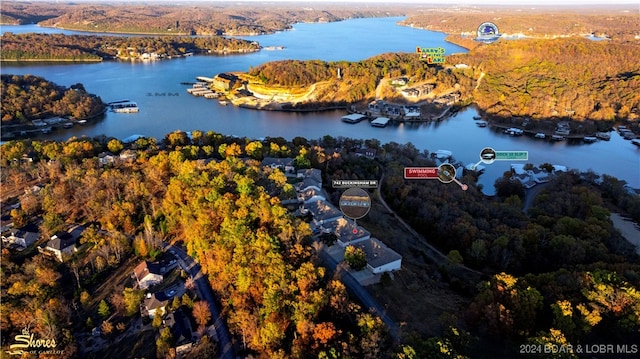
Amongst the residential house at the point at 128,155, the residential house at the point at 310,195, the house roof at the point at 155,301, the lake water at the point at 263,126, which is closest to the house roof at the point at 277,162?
the residential house at the point at 310,195

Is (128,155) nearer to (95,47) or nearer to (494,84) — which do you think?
(494,84)

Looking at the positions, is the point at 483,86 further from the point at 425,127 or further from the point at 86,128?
the point at 86,128

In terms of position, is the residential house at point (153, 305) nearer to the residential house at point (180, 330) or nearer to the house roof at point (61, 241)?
the residential house at point (180, 330)

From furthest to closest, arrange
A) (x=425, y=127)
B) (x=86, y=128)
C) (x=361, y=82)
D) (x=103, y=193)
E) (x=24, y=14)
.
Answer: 1. (x=24, y=14)
2. (x=361, y=82)
3. (x=425, y=127)
4. (x=86, y=128)
5. (x=103, y=193)

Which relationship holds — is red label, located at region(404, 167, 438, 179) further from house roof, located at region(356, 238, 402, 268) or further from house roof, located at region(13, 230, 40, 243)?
house roof, located at region(13, 230, 40, 243)

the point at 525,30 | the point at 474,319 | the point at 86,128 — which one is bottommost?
the point at 86,128

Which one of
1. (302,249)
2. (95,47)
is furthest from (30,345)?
(95,47)

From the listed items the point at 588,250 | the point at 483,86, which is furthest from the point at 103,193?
the point at 483,86
